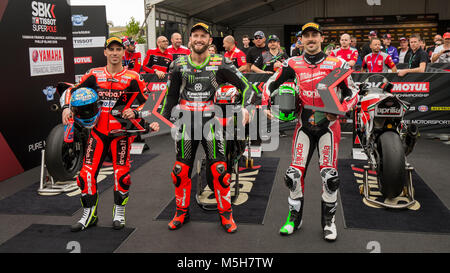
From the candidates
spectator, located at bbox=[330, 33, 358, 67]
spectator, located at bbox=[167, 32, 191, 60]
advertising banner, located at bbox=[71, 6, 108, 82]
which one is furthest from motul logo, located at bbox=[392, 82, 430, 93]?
advertising banner, located at bbox=[71, 6, 108, 82]

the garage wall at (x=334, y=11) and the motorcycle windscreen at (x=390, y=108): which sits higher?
the garage wall at (x=334, y=11)

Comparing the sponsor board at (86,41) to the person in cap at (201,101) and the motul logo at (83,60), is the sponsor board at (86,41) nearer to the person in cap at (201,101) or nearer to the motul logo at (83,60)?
the motul logo at (83,60)

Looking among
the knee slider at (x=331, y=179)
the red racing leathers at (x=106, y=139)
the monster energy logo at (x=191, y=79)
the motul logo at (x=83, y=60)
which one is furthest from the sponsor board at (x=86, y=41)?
the knee slider at (x=331, y=179)

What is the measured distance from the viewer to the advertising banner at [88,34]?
11.1 m

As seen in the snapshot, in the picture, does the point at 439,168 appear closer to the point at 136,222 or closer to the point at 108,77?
the point at 136,222

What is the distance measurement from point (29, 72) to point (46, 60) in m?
0.50

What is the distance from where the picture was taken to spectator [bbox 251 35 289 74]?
26.8 feet

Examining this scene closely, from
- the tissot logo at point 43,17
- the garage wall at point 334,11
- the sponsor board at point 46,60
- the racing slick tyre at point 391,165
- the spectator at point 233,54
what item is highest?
the garage wall at point 334,11

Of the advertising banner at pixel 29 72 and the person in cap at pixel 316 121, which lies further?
the advertising banner at pixel 29 72

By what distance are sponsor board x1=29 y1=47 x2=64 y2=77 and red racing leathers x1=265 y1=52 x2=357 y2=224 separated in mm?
4755

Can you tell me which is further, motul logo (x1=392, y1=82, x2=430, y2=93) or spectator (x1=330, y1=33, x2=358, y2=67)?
spectator (x1=330, y1=33, x2=358, y2=67)

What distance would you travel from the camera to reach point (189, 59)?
13.0 feet

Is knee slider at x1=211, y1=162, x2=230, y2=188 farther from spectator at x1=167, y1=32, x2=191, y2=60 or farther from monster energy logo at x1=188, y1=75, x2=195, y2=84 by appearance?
spectator at x1=167, y1=32, x2=191, y2=60

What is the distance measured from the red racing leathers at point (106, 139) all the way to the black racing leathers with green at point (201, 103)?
0.50 m
